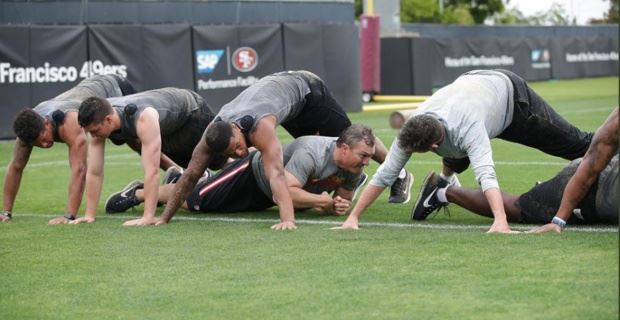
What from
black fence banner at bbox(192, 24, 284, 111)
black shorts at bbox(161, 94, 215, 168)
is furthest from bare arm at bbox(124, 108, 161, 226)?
black fence banner at bbox(192, 24, 284, 111)

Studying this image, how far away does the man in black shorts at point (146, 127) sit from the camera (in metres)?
9.76

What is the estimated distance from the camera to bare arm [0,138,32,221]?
33.4 ft

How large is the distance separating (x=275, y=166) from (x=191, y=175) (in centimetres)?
71

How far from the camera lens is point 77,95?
11039 millimetres

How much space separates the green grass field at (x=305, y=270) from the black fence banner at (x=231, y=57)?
40.7 feet

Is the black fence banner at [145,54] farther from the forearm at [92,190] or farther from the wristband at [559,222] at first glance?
the wristband at [559,222]

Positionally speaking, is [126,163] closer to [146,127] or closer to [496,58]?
[146,127]

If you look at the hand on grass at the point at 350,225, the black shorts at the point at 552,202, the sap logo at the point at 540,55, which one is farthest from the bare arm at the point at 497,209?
the sap logo at the point at 540,55

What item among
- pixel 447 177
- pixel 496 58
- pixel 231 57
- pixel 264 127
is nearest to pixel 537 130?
pixel 447 177

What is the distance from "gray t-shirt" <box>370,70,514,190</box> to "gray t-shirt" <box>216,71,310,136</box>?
3.89ft

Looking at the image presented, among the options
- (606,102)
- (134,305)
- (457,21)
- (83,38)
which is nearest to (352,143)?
(134,305)

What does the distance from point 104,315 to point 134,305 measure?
0.80ft

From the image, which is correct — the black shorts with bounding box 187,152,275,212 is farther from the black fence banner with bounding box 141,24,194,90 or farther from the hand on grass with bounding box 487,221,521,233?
the black fence banner with bounding box 141,24,194,90

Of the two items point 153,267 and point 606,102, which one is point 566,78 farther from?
point 153,267
